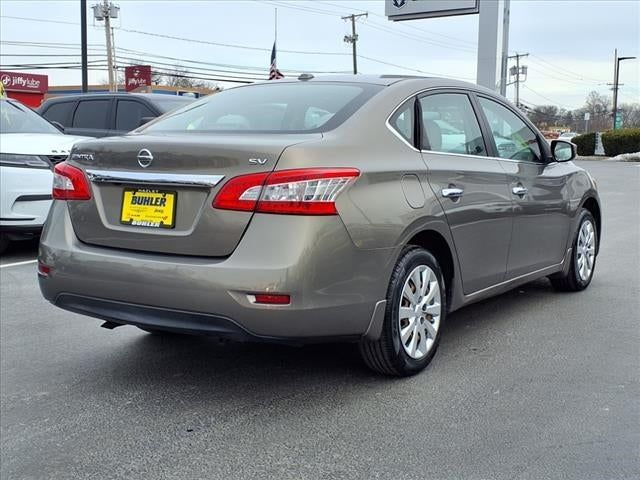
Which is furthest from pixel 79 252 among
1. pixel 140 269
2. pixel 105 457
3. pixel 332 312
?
pixel 332 312

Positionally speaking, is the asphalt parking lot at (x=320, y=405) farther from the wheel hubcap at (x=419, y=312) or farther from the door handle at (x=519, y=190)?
the door handle at (x=519, y=190)

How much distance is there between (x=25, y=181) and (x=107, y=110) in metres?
4.27

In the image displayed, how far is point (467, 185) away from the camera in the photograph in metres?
4.33

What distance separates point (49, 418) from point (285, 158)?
1701 mm

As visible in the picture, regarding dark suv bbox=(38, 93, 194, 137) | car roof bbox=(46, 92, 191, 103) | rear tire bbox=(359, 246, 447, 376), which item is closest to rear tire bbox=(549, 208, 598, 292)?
rear tire bbox=(359, 246, 447, 376)

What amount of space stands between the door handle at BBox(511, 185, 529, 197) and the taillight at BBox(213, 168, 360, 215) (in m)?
1.93

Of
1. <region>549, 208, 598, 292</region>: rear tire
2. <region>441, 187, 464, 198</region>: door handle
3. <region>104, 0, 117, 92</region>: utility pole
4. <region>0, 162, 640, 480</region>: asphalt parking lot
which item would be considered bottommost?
<region>0, 162, 640, 480</region>: asphalt parking lot

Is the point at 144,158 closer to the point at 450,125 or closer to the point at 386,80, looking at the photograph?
the point at 386,80

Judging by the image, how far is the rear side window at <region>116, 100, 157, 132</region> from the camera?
11.1 m

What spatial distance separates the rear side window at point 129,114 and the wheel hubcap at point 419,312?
787 cm

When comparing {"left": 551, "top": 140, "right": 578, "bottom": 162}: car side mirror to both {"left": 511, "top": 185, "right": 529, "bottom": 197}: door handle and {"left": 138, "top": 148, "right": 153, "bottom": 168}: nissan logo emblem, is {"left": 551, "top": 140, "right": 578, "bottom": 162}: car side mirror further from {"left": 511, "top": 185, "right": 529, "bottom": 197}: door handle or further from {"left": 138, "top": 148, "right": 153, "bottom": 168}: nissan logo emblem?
{"left": 138, "top": 148, "right": 153, "bottom": 168}: nissan logo emblem

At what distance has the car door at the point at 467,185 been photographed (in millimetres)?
4145

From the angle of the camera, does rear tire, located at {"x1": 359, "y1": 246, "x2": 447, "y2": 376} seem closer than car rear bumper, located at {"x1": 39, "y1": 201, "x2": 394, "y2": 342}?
No

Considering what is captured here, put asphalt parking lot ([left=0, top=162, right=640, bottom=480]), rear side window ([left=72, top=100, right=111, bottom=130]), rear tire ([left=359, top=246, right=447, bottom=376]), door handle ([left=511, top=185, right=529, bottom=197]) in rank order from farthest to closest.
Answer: rear side window ([left=72, top=100, right=111, bottom=130]) → door handle ([left=511, top=185, right=529, bottom=197]) → rear tire ([left=359, top=246, right=447, bottom=376]) → asphalt parking lot ([left=0, top=162, right=640, bottom=480])
